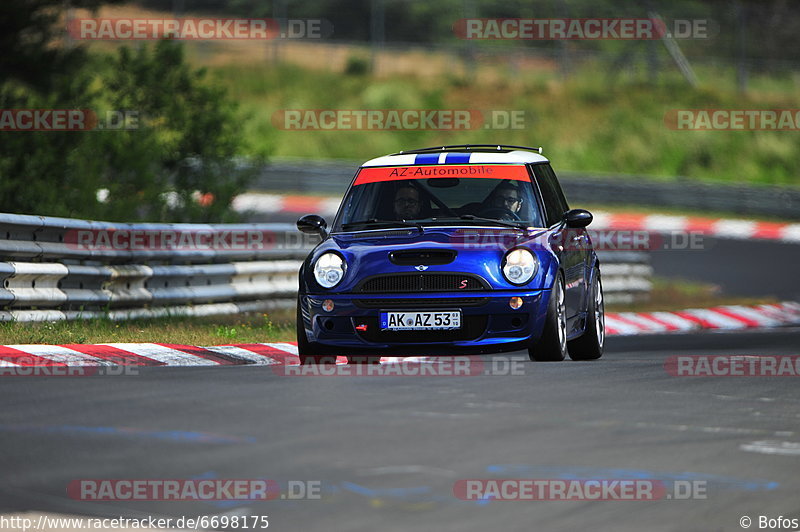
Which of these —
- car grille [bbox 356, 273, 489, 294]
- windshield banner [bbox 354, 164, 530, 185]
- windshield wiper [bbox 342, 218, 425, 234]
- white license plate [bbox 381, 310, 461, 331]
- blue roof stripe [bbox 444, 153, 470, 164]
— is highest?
blue roof stripe [bbox 444, 153, 470, 164]

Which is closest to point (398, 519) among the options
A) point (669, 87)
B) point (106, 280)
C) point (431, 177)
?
point (431, 177)

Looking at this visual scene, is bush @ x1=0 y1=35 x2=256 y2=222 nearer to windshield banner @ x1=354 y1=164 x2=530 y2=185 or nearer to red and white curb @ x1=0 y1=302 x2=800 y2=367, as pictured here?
red and white curb @ x1=0 y1=302 x2=800 y2=367

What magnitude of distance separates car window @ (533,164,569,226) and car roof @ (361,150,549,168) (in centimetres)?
13

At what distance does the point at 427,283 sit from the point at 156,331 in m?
3.34

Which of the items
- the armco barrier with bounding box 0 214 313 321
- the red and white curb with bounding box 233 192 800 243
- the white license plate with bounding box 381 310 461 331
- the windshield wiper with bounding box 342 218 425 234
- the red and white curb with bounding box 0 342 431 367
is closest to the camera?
the red and white curb with bounding box 0 342 431 367

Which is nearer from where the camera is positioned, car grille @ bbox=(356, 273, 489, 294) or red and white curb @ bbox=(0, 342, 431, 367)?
red and white curb @ bbox=(0, 342, 431, 367)

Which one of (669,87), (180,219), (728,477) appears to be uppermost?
(669,87)

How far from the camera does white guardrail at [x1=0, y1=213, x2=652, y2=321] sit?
12.2 m

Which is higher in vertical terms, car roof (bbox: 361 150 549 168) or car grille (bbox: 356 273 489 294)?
car roof (bbox: 361 150 549 168)

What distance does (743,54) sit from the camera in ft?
144

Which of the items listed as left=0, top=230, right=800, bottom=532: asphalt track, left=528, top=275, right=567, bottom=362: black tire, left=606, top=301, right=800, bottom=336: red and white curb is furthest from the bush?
left=0, top=230, right=800, bottom=532: asphalt track

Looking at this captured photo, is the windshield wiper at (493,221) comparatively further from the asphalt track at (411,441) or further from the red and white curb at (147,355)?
the asphalt track at (411,441)

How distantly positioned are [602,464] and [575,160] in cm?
3776

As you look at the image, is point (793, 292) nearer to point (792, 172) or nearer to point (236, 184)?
point (236, 184)
